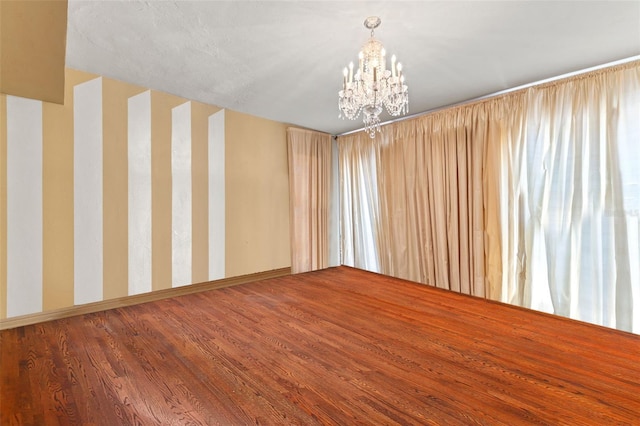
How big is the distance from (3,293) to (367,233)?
4.00 meters

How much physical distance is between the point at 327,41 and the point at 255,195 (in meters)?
2.35

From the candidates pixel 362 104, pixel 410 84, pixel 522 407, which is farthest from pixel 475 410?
pixel 410 84

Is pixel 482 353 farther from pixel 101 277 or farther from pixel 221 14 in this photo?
pixel 101 277

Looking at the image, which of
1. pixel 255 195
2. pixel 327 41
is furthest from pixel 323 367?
pixel 255 195

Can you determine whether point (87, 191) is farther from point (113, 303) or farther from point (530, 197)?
point (530, 197)

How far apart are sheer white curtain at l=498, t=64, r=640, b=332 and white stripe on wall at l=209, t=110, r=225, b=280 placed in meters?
3.18

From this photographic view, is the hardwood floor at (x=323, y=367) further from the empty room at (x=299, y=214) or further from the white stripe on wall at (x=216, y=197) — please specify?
the white stripe on wall at (x=216, y=197)

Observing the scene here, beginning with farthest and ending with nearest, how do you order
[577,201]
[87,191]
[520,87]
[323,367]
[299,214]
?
1. [299,214]
2. [520,87]
3. [87,191]
4. [577,201]
5. [323,367]

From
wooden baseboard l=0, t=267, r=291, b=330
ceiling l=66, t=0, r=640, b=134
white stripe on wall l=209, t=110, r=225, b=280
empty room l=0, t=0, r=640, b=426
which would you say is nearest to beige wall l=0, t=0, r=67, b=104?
empty room l=0, t=0, r=640, b=426

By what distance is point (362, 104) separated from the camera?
2002mm

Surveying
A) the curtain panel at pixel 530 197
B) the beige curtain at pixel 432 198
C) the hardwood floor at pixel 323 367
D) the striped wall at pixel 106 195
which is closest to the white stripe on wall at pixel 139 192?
the striped wall at pixel 106 195

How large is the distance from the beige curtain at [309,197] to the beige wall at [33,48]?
104 inches

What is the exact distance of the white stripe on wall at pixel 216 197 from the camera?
3.62 metres

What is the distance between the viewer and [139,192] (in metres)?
3.08
